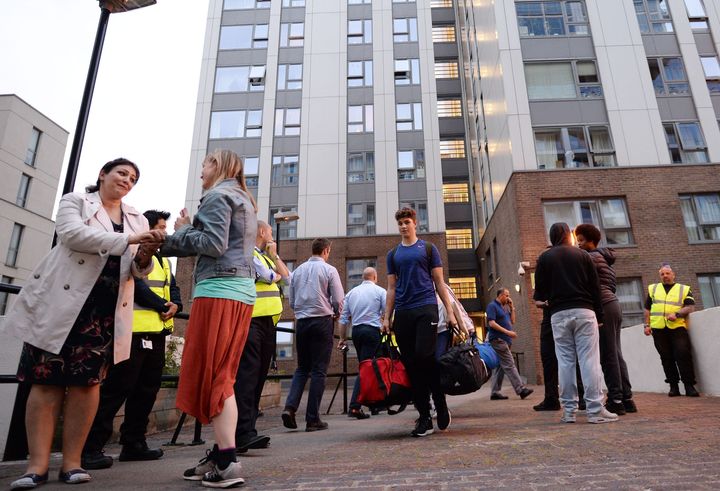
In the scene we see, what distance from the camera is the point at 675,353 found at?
7.91 metres

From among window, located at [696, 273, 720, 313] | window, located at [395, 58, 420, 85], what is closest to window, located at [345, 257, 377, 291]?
window, located at [395, 58, 420, 85]

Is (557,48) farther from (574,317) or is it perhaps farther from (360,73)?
(574,317)

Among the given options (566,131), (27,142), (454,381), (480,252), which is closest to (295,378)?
(454,381)

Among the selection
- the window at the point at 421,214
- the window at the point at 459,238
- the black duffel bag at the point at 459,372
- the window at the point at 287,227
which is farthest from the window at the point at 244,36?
the black duffel bag at the point at 459,372

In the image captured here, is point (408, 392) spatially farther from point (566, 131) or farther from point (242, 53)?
point (242, 53)

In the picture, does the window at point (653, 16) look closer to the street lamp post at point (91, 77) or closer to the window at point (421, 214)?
the window at point (421, 214)

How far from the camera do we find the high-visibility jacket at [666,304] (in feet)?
26.0

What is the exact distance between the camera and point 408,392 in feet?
14.8

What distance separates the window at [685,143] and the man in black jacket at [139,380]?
833 inches

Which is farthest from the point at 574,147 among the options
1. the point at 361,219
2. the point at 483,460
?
the point at 483,460

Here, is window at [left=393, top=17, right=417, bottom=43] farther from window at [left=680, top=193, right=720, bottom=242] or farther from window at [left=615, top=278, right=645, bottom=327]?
window at [left=615, top=278, right=645, bottom=327]

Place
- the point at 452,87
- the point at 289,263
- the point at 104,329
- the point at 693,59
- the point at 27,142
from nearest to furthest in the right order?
the point at 104,329 → the point at 693,59 → the point at 289,263 → the point at 452,87 → the point at 27,142

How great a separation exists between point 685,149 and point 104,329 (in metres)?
22.5

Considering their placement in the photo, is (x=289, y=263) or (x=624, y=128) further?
(x=289, y=263)
